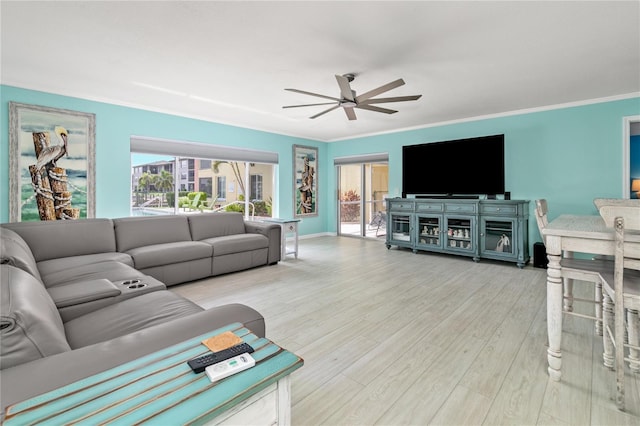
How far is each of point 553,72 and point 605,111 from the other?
1.60 m

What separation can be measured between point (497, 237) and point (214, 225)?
4.31m

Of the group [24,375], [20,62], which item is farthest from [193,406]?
[20,62]

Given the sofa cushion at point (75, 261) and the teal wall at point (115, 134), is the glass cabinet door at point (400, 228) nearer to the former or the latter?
the teal wall at point (115, 134)

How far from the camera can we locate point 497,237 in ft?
15.3

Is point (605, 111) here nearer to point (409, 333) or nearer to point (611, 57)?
point (611, 57)

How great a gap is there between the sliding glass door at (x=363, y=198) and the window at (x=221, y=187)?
9.34 feet

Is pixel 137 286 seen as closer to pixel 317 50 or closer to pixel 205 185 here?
pixel 317 50

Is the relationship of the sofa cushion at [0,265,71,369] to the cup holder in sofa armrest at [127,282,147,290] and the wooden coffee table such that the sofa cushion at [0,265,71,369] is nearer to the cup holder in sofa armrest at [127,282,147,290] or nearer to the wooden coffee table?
the wooden coffee table

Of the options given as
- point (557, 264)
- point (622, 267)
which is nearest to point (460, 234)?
point (557, 264)

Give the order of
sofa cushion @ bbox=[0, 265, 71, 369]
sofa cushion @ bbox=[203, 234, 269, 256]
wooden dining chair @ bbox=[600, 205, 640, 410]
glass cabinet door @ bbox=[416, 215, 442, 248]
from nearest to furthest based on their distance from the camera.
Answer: sofa cushion @ bbox=[0, 265, 71, 369] < wooden dining chair @ bbox=[600, 205, 640, 410] < sofa cushion @ bbox=[203, 234, 269, 256] < glass cabinet door @ bbox=[416, 215, 442, 248]

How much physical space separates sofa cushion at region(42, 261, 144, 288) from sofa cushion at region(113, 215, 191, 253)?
94cm

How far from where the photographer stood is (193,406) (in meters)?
0.74

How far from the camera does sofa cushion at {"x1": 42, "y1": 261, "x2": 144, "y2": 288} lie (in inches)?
95.1

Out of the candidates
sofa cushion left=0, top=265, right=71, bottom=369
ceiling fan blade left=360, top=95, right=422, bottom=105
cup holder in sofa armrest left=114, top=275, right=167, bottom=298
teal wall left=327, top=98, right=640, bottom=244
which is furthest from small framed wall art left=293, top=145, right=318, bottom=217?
sofa cushion left=0, top=265, right=71, bottom=369
